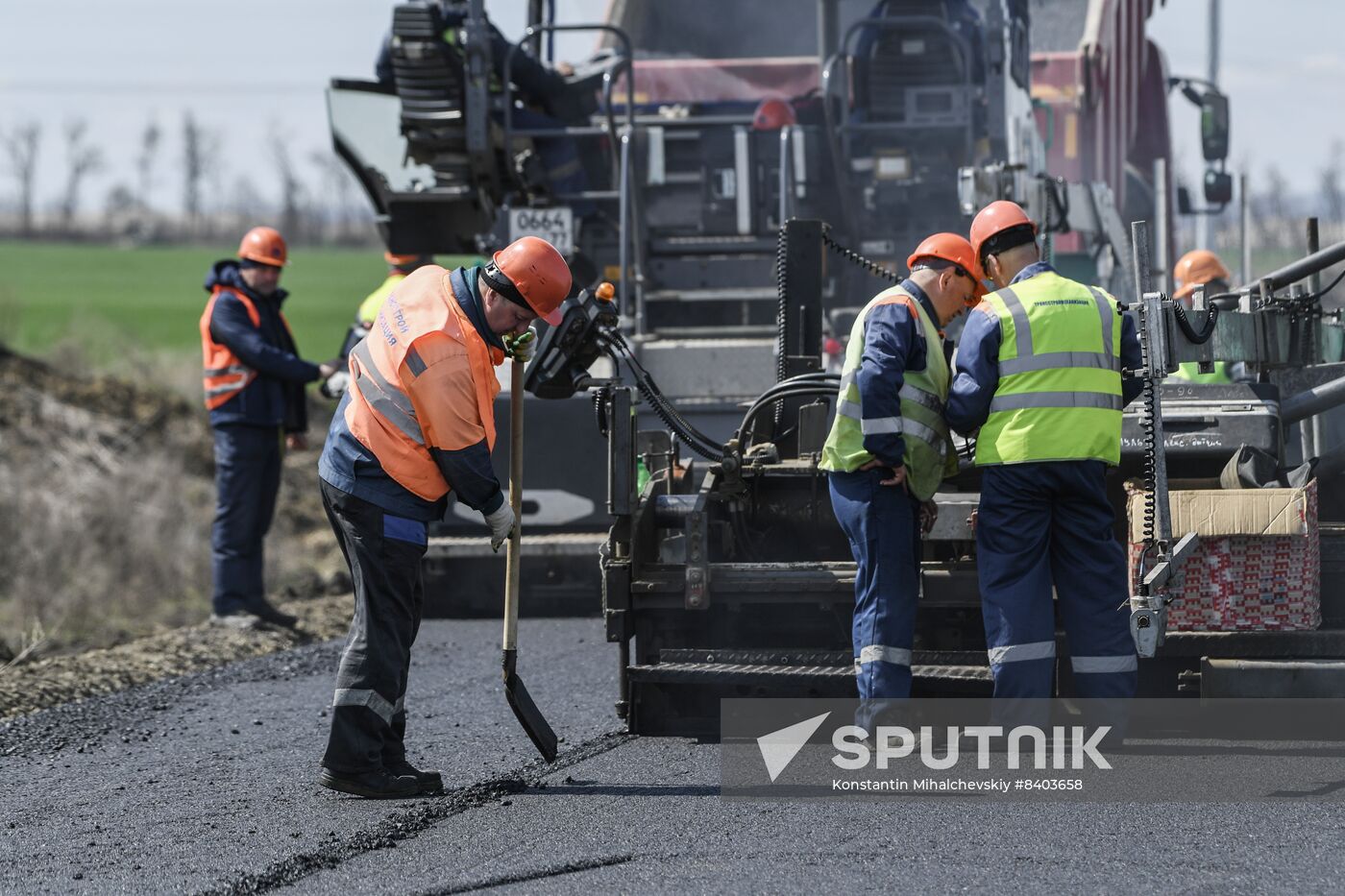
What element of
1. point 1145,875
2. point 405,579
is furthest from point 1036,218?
point 1145,875

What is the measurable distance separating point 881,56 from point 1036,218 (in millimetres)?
1743

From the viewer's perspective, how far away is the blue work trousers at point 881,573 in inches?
202

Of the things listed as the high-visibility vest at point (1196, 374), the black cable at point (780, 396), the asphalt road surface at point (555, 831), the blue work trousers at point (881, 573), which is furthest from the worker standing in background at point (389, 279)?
the blue work trousers at point (881, 573)

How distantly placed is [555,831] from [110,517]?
8.50m

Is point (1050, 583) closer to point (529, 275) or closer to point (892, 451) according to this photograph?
point (892, 451)

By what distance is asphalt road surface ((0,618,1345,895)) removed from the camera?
12.6 feet

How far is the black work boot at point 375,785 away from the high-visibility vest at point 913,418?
61.5 inches

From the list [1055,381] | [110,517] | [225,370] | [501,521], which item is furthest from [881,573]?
[110,517]

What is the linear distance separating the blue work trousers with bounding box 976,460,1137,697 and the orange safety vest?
1.51 meters

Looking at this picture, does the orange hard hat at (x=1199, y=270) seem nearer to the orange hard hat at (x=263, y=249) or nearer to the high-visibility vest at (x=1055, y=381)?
Result: the high-visibility vest at (x=1055, y=381)

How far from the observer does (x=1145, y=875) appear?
3766mm

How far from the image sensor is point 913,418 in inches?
208

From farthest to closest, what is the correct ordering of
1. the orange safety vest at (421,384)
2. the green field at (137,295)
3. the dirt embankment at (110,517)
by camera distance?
the green field at (137,295) → the dirt embankment at (110,517) → the orange safety vest at (421,384)

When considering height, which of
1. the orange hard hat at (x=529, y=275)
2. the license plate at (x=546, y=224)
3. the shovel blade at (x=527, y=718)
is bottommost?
the shovel blade at (x=527, y=718)
